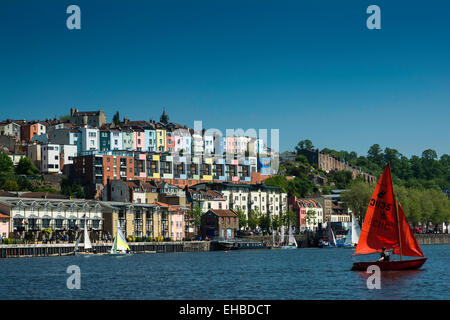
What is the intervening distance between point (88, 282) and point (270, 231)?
4848 inches

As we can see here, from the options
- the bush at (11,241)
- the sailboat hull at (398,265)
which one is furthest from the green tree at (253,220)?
the sailboat hull at (398,265)

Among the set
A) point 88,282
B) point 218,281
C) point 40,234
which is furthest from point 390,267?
point 40,234

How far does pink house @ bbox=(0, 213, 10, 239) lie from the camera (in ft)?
389

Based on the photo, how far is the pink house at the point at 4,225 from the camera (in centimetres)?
11869

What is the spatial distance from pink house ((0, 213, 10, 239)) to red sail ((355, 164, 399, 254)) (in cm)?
7313

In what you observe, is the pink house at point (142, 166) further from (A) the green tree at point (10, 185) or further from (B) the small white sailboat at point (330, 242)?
(B) the small white sailboat at point (330, 242)

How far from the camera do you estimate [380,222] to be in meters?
59.8

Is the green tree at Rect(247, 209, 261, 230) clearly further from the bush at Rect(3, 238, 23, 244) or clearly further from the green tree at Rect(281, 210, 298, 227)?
the bush at Rect(3, 238, 23, 244)

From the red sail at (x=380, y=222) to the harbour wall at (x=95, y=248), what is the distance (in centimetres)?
6358

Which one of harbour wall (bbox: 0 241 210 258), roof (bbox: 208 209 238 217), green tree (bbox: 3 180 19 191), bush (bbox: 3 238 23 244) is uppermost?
green tree (bbox: 3 180 19 191)

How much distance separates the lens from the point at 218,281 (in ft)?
209

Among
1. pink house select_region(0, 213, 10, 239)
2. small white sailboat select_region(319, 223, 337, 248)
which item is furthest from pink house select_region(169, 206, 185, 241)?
pink house select_region(0, 213, 10, 239)
